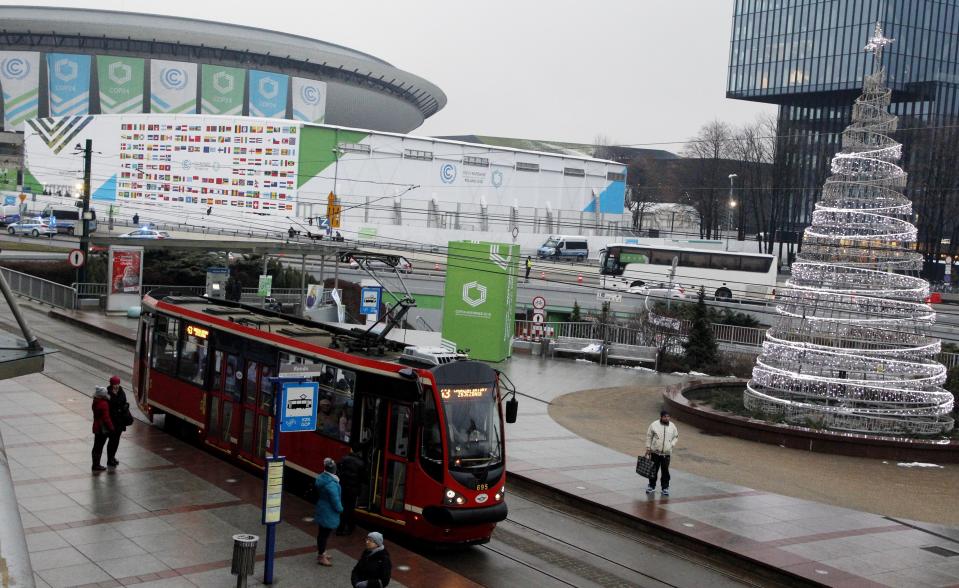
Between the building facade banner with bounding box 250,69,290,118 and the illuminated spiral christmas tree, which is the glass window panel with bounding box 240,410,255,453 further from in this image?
the building facade banner with bounding box 250,69,290,118

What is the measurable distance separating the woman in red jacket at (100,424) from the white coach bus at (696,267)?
1899 inches

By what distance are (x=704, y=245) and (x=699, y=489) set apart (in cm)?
6023

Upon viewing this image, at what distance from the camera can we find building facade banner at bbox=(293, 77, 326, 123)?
10569 centimetres

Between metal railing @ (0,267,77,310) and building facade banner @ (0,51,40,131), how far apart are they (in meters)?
61.0

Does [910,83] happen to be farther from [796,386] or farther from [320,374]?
[320,374]

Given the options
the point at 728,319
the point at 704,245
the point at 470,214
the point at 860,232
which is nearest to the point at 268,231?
the point at 470,214

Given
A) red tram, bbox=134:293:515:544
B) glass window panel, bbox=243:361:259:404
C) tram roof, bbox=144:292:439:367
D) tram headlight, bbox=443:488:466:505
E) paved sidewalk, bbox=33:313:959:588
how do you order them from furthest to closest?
glass window panel, bbox=243:361:259:404, tram roof, bbox=144:292:439:367, paved sidewalk, bbox=33:313:959:588, red tram, bbox=134:293:515:544, tram headlight, bbox=443:488:466:505

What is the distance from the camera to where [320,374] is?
1476 cm

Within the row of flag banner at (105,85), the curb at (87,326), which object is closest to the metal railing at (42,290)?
the curb at (87,326)

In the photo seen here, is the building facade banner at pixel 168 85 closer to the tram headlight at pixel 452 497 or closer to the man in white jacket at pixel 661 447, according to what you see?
the man in white jacket at pixel 661 447

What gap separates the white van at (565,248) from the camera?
265 ft

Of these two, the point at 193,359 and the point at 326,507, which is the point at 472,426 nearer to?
the point at 326,507

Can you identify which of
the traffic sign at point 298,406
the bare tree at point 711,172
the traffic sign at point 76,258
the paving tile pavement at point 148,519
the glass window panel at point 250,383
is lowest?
the paving tile pavement at point 148,519

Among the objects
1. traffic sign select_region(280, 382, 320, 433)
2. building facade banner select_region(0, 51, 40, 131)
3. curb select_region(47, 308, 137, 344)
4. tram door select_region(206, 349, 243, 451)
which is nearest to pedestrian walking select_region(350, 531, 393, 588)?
traffic sign select_region(280, 382, 320, 433)
